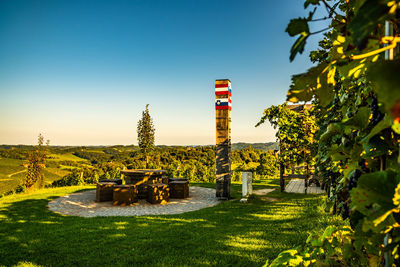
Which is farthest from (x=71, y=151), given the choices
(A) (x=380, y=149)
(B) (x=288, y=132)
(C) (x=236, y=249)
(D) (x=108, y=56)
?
(A) (x=380, y=149)

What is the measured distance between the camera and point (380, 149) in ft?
1.88

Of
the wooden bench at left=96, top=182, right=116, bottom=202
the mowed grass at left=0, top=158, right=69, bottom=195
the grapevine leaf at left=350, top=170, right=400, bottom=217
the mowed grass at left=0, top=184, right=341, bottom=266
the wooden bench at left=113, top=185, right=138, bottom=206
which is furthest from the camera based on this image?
the mowed grass at left=0, top=158, right=69, bottom=195

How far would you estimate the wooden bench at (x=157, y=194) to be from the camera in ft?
25.0

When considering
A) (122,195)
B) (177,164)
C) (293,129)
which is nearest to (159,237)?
(122,195)

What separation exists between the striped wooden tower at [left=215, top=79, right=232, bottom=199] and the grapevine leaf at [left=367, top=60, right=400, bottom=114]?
7900 mm

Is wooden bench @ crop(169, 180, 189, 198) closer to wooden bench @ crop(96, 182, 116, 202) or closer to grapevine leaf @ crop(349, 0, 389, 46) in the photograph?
wooden bench @ crop(96, 182, 116, 202)

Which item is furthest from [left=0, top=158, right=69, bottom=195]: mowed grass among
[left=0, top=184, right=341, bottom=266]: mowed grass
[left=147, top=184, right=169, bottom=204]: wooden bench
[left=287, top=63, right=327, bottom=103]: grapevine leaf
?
[left=287, top=63, right=327, bottom=103]: grapevine leaf

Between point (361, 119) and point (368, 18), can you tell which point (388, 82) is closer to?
point (368, 18)

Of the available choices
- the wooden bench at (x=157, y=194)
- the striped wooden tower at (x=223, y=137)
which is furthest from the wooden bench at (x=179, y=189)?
the striped wooden tower at (x=223, y=137)

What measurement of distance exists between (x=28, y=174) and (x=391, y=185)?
43.8 feet

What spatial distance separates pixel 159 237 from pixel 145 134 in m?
8.94

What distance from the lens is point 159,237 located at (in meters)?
4.19

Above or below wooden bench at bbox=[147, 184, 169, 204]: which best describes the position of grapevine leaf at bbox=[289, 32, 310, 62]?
above

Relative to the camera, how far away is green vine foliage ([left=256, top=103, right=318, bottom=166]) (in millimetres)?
7816
